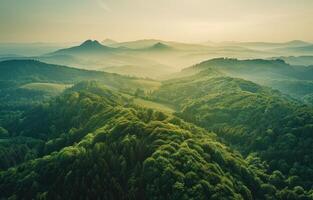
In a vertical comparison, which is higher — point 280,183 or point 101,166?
point 101,166

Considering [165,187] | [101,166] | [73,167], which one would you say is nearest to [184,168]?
[165,187]

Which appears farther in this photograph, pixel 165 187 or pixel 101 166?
pixel 101 166

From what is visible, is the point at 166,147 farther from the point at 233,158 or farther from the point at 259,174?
the point at 259,174

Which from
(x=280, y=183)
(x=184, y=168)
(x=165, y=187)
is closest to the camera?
(x=165, y=187)

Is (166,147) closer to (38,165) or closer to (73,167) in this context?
(73,167)

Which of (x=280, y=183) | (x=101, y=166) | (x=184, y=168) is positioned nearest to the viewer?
(x=184, y=168)

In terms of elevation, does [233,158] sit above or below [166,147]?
below

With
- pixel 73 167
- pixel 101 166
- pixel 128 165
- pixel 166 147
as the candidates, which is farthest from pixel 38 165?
pixel 166 147

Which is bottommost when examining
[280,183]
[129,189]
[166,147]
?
[280,183]

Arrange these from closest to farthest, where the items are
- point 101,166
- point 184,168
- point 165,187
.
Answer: point 165,187
point 184,168
point 101,166
